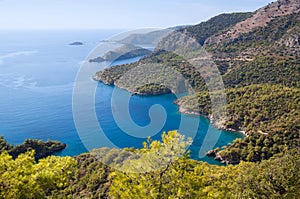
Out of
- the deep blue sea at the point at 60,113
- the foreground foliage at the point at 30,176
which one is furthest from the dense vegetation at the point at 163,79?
the foreground foliage at the point at 30,176

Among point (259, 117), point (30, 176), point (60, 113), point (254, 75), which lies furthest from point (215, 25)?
point (30, 176)

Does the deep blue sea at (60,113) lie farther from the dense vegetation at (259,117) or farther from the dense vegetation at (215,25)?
the dense vegetation at (215,25)

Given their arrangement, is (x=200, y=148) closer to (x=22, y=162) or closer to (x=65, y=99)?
(x=22, y=162)

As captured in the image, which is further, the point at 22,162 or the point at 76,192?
the point at 76,192

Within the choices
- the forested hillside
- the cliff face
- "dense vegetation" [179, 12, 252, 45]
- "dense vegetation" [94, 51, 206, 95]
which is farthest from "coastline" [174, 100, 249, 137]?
"dense vegetation" [179, 12, 252, 45]

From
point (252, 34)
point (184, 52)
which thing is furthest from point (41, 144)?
point (252, 34)
